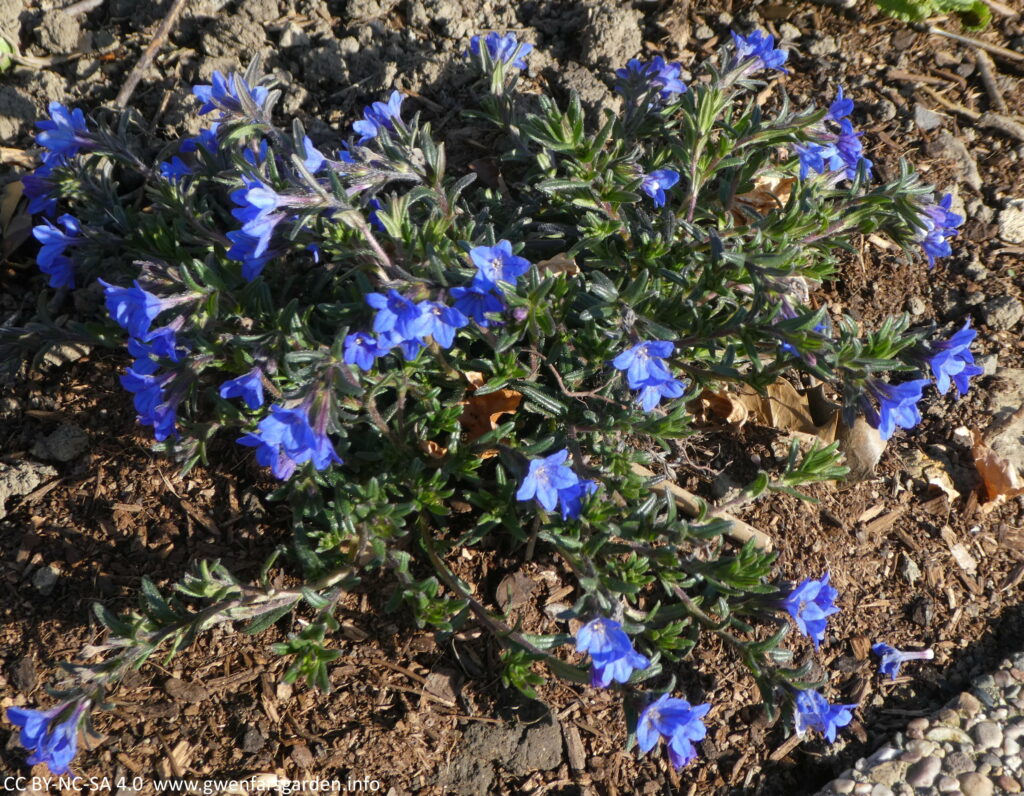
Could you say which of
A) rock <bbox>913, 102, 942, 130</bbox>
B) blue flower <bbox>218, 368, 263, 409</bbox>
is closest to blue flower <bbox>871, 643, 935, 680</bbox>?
blue flower <bbox>218, 368, 263, 409</bbox>

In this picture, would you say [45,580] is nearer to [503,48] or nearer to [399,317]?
[399,317]

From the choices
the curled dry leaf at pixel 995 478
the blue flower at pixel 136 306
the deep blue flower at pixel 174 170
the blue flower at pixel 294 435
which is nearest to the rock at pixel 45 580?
the blue flower at pixel 136 306

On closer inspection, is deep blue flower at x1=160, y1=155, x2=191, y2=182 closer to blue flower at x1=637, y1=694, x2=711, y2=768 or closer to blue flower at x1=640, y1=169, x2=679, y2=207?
blue flower at x1=640, y1=169, x2=679, y2=207

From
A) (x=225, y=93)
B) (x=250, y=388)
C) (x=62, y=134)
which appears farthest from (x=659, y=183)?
(x=62, y=134)

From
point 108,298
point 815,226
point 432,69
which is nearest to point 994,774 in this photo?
point 815,226

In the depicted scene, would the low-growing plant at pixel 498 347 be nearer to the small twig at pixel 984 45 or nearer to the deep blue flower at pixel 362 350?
the deep blue flower at pixel 362 350

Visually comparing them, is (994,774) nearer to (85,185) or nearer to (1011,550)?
(1011,550)
